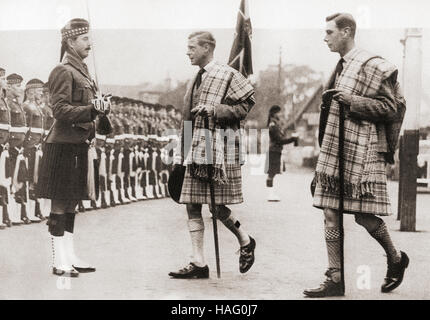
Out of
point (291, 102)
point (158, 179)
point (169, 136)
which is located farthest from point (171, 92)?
point (158, 179)

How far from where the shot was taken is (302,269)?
4965 mm

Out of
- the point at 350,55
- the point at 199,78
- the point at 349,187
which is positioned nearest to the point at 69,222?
the point at 199,78

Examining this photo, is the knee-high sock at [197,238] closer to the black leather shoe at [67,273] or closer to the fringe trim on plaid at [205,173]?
the fringe trim on plaid at [205,173]

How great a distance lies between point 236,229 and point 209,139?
2.04ft

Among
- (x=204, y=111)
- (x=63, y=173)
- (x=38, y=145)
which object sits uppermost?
(x=204, y=111)

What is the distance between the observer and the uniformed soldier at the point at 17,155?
19.0 ft

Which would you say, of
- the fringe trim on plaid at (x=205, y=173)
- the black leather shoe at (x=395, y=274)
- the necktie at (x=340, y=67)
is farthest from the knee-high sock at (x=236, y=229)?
the necktie at (x=340, y=67)

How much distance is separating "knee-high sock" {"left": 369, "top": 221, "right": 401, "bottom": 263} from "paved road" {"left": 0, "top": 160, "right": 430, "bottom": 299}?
0.83ft

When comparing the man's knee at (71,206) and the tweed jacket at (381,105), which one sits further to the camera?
the man's knee at (71,206)

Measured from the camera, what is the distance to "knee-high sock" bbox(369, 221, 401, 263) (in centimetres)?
448

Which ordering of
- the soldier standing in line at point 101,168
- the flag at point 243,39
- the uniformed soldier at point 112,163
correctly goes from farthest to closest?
the uniformed soldier at point 112,163 < the soldier standing in line at point 101,168 < the flag at point 243,39

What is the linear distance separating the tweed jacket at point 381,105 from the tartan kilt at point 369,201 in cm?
12

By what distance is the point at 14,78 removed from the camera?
18.7 feet

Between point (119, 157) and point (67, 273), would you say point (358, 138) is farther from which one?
point (119, 157)
